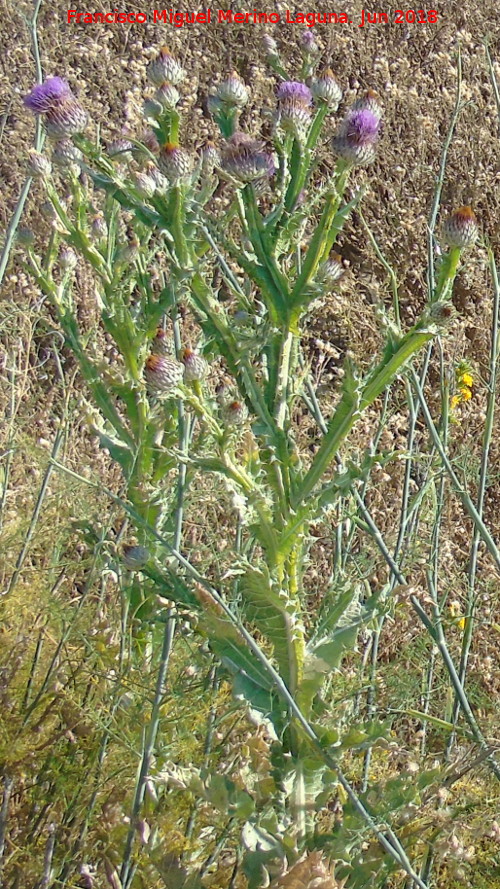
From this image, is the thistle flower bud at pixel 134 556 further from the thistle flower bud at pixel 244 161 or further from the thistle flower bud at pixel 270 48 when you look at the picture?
the thistle flower bud at pixel 270 48

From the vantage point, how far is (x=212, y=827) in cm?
126

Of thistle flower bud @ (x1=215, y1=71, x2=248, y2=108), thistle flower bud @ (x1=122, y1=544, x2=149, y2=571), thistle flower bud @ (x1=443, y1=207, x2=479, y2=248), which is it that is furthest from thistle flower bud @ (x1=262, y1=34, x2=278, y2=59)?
thistle flower bud @ (x1=122, y1=544, x2=149, y2=571)

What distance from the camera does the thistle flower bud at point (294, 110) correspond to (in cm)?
116

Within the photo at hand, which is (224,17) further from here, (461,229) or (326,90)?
(461,229)

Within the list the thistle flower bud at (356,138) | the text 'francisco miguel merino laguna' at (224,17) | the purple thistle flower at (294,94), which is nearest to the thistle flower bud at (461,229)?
the thistle flower bud at (356,138)

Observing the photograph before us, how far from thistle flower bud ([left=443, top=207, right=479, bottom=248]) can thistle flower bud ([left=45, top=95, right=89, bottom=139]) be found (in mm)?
445

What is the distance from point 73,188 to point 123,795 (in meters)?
0.83

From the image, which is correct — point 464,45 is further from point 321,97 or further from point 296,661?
point 296,661

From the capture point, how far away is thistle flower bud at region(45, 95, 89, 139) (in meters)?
1.18

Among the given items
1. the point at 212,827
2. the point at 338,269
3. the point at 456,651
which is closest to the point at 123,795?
the point at 212,827

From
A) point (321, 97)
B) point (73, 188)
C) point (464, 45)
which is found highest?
point (464, 45)

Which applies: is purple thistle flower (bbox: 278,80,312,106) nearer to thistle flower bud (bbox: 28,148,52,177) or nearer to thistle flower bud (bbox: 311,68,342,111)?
thistle flower bud (bbox: 311,68,342,111)

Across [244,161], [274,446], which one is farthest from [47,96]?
[274,446]

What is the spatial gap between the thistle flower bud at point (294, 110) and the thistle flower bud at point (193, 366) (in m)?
0.28
